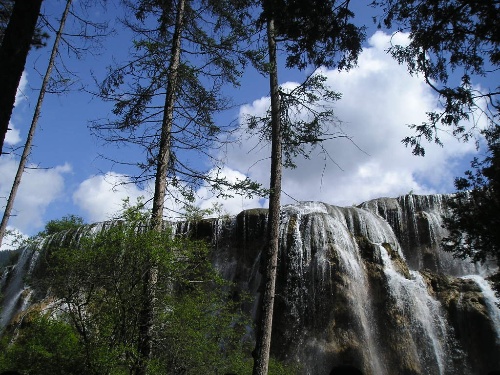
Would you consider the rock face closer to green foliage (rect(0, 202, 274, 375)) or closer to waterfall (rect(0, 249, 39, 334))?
green foliage (rect(0, 202, 274, 375))

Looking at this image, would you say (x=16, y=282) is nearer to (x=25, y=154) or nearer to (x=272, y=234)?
(x=25, y=154)

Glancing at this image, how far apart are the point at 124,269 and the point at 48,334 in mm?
1371

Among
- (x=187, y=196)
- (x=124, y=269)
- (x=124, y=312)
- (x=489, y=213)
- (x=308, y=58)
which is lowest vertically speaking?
(x=124, y=312)

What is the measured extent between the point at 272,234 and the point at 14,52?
4.79 m

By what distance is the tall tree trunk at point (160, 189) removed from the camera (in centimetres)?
612

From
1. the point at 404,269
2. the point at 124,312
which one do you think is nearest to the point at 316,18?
the point at 124,312

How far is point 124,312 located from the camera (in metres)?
5.90

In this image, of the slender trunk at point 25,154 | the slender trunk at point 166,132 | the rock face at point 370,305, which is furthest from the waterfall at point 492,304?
A: the slender trunk at point 25,154

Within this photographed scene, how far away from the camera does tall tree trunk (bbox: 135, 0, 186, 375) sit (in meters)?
6.12

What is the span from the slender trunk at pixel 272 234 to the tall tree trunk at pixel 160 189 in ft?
5.53

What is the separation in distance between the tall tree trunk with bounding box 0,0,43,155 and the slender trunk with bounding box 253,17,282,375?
Result: 12.2ft

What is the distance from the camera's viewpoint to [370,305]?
15844mm

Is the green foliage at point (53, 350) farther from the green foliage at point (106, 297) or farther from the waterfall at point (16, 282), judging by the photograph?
the waterfall at point (16, 282)

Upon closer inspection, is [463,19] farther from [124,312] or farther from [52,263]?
[52,263]
